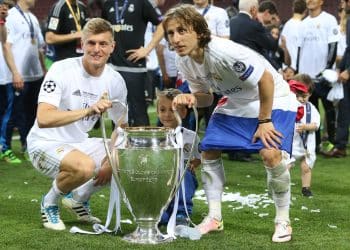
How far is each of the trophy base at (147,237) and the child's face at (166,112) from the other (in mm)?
857

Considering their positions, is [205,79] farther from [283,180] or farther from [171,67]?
[171,67]

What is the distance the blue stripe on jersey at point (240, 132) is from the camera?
205 inches

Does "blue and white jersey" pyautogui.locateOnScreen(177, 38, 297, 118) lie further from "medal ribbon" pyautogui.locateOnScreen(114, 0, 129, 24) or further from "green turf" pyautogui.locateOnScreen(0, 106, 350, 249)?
"medal ribbon" pyautogui.locateOnScreen(114, 0, 129, 24)

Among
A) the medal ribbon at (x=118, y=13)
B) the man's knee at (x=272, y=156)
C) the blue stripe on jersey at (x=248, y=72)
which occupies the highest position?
the medal ribbon at (x=118, y=13)

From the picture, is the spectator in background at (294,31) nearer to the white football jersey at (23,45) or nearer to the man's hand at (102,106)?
the white football jersey at (23,45)

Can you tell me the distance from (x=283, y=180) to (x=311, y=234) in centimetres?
45

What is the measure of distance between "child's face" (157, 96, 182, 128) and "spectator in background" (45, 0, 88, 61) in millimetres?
3349

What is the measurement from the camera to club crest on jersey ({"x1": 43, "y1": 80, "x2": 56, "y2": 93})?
5.22 metres

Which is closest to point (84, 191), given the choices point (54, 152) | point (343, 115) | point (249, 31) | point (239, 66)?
point (54, 152)

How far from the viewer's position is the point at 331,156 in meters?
9.88

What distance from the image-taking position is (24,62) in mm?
9438

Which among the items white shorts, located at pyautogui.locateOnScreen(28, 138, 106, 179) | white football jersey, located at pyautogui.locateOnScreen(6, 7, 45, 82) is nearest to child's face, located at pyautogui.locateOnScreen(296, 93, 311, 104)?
white shorts, located at pyautogui.locateOnScreen(28, 138, 106, 179)

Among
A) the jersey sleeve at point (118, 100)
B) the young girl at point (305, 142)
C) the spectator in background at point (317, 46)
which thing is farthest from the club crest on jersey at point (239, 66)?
the spectator in background at point (317, 46)

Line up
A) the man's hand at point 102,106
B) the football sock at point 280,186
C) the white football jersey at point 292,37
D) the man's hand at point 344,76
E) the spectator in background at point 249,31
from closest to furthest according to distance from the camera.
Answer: the man's hand at point 102,106 → the football sock at point 280,186 → the spectator in background at point 249,31 → the man's hand at point 344,76 → the white football jersey at point 292,37
